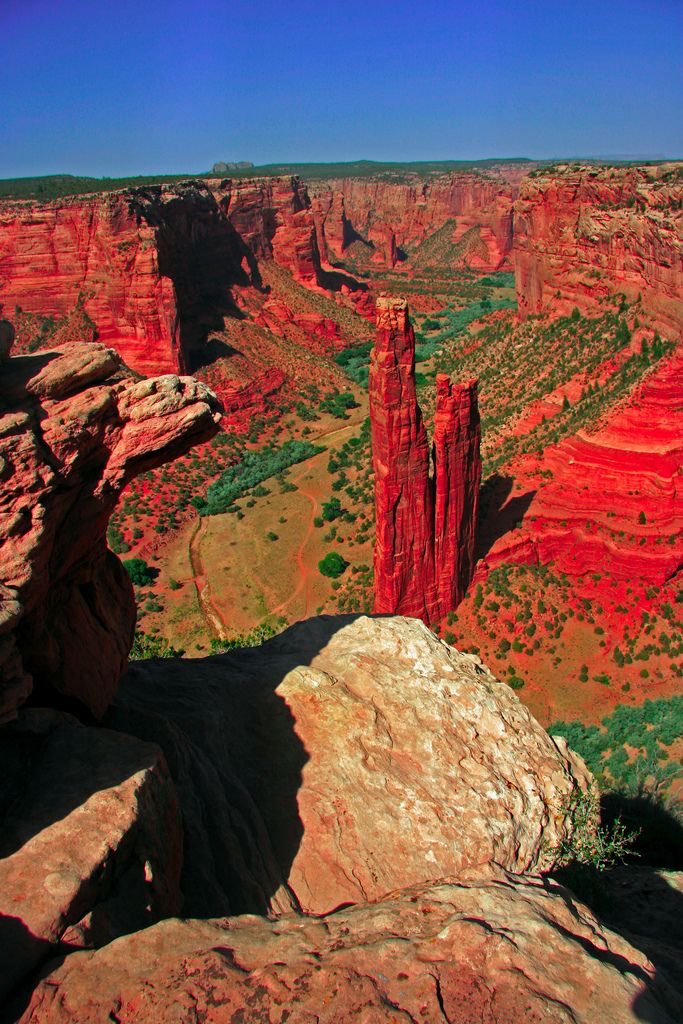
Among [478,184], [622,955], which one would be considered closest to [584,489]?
[622,955]

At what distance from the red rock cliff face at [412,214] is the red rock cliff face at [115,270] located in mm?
75269

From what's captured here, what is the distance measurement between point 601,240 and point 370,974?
52772mm

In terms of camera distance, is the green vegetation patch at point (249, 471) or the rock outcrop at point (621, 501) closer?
the rock outcrop at point (621, 501)

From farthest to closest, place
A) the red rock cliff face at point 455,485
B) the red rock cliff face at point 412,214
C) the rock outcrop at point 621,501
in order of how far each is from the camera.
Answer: the red rock cliff face at point 412,214
the rock outcrop at point 621,501
the red rock cliff face at point 455,485

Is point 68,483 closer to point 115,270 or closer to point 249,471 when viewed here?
point 249,471

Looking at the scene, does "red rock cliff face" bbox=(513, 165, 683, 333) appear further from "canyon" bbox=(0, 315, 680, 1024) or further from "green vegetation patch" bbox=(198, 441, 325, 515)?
"canyon" bbox=(0, 315, 680, 1024)

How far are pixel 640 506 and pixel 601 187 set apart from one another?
32410 millimetres

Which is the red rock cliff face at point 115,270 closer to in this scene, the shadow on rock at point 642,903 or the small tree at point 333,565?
the small tree at point 333,565

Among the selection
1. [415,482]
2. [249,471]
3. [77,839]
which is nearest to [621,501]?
[415,482]

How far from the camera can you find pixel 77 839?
857 centimetres

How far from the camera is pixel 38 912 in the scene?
7.74 meters

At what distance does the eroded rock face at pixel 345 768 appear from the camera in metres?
11.5

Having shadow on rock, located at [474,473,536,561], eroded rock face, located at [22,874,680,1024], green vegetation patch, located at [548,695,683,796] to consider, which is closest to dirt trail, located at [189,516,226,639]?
shadow on rock, located at [474,473,536,561]

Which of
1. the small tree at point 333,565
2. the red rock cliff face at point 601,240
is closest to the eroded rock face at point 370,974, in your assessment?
the small tree at point 333,565
